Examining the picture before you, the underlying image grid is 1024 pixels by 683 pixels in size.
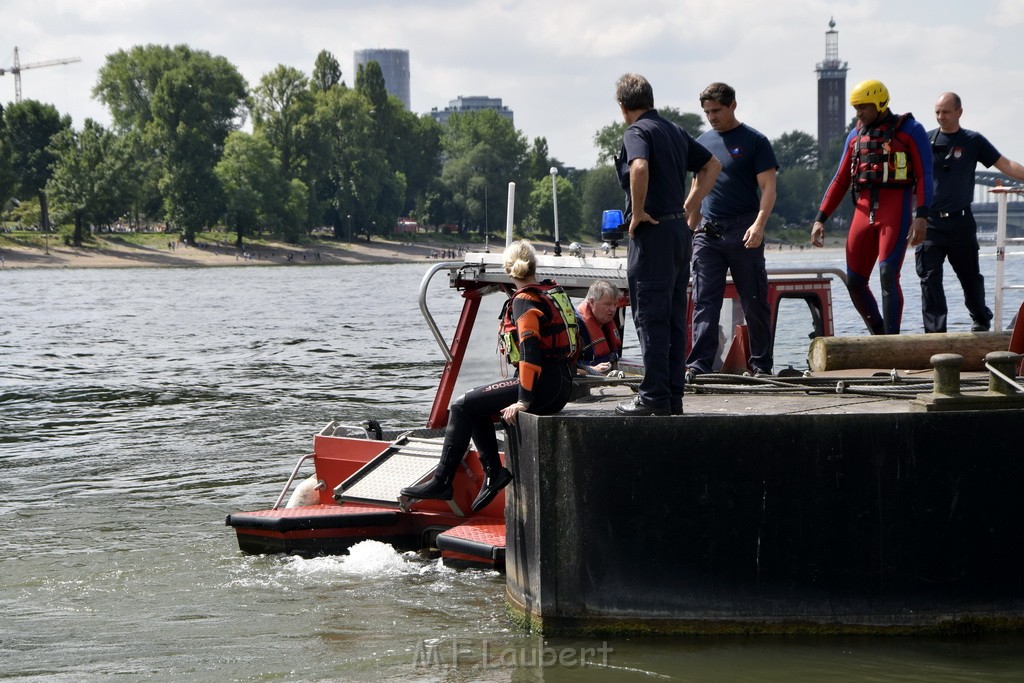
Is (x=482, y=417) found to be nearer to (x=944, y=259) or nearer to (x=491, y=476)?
(x=491, y=476)

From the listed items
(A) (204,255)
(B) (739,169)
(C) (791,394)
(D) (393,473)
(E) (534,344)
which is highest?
(B) (739,169)

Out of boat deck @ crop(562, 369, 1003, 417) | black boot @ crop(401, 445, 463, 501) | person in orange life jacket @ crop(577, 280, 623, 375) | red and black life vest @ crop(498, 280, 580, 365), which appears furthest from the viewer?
person in orange life jacket @ crop(577, 280, 623, 375)

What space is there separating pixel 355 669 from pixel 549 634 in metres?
1.26

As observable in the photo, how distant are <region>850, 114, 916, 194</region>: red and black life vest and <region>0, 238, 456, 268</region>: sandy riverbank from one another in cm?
9153

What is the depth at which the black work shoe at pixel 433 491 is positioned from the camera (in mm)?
8977

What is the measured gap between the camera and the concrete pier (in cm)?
719

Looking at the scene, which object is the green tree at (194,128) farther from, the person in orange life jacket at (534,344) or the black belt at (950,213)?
the person in orange life jacket at (534,344)

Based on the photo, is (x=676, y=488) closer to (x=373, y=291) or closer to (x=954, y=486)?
(x=954, y=486)

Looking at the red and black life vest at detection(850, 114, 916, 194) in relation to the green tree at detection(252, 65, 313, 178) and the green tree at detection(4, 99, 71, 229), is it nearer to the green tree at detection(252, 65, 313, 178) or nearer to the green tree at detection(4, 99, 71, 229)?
the green tree at detection(4, 99, 71, 229)

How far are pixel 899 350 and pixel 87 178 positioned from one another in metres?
104

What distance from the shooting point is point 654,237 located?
7773mm

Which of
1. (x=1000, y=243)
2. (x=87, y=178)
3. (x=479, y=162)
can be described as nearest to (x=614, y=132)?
(x=479, y=162)

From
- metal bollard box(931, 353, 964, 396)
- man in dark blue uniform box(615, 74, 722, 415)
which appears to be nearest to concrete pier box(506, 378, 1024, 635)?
metal bollard box(931, 353, 964, 396)

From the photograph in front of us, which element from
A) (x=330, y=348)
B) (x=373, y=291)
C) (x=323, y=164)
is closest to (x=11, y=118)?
(x=323, y=164)
